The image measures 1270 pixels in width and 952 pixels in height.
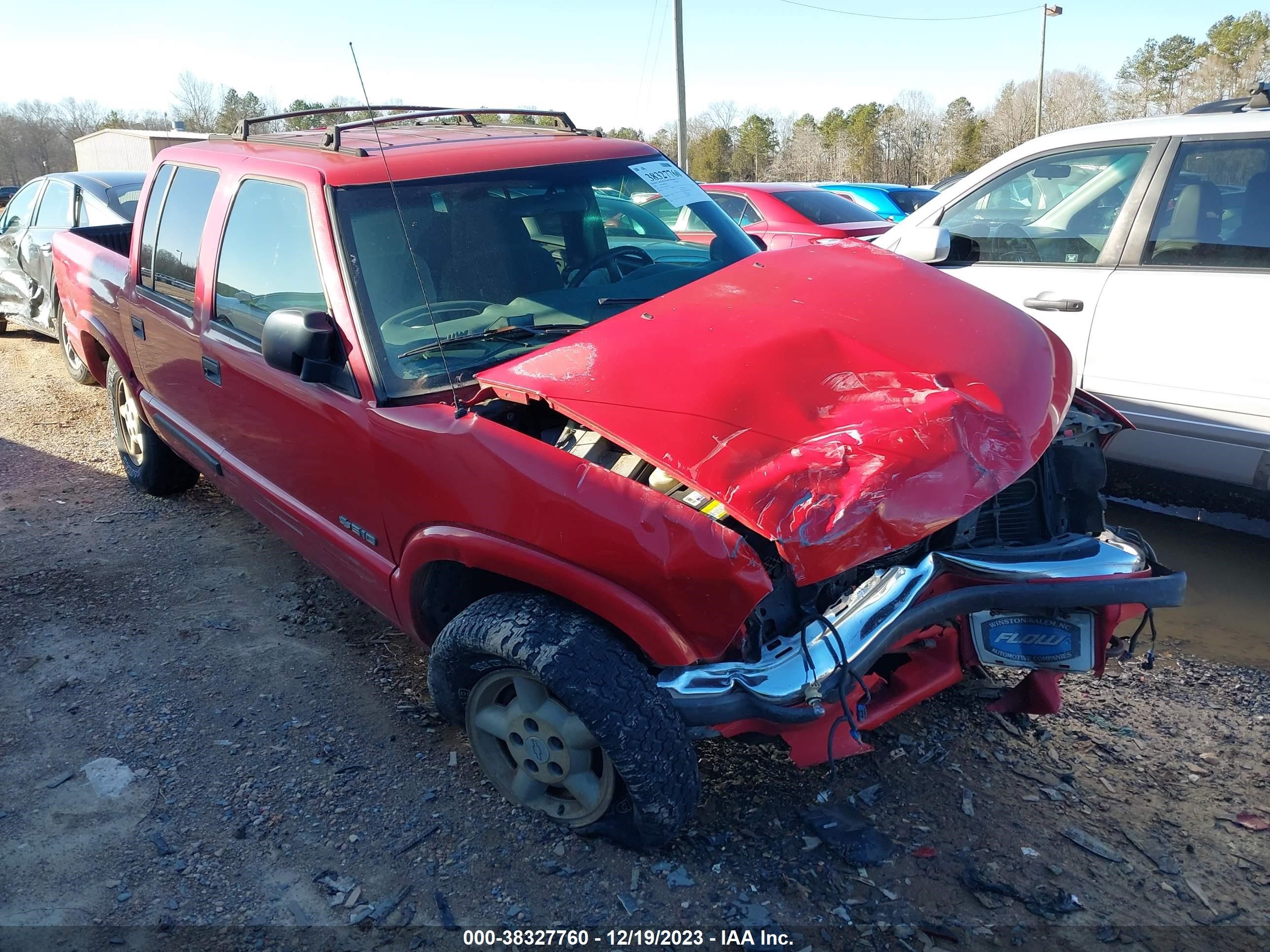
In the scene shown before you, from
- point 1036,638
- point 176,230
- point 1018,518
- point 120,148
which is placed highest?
point 120,148

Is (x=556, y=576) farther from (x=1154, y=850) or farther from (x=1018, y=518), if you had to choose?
(x=1154, y=850)

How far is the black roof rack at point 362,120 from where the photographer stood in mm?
3498

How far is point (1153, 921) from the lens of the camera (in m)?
2.32

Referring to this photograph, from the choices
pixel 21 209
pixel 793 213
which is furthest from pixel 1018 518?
pixel 21 209

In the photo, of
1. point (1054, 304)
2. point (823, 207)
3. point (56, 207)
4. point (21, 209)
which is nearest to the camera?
point (1054, 304)

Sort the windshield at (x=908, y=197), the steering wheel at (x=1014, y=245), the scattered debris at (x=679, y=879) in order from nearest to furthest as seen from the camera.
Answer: the scattered debris at (x=679, y=879), the steering wheel at (x=1014, y=245), the windshield at (x=908, y=197)

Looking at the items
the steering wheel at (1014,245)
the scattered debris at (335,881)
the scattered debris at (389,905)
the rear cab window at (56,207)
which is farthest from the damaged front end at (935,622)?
the rear cab window at (56,207)

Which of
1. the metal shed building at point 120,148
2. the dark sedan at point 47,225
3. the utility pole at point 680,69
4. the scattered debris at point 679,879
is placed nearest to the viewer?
the scattered debris at point 679,879

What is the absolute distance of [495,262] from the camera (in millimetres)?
3176

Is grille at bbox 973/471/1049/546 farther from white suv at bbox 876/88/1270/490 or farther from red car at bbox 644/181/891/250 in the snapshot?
red car at bbox 644/181/891/250

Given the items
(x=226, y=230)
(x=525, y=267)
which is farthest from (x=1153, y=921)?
(x=226, y=230)

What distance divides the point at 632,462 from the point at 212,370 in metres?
2.20

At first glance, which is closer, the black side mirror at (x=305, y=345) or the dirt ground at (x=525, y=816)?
the dirt ground at (x=525, y=816)

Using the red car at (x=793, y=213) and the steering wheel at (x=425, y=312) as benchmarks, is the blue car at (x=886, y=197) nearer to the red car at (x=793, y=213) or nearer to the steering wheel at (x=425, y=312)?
the red car at (x=793, y=213)
